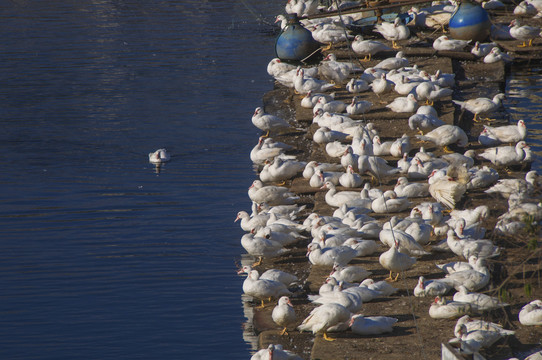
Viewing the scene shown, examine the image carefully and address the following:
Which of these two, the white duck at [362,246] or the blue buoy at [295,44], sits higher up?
the blue buoy at [295,44]

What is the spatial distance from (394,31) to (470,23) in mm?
1841

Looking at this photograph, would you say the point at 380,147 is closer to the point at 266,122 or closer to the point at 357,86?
the point at 266,122

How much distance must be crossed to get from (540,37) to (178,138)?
10.6m

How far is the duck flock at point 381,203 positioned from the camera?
8.18 m

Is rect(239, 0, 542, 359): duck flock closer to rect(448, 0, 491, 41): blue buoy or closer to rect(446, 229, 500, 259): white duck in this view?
rect(446, 229, 500, 259): white duck

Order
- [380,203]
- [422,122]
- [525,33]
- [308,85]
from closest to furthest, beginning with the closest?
1. [380,203]
2. [422,122]
3. [308,85]
4. [525,33]

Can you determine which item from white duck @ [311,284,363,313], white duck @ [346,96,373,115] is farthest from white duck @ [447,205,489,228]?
white duck @ [346,96,373,115]

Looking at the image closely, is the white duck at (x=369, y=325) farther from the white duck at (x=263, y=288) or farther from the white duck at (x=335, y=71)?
the white duck at (x=335, y=71)

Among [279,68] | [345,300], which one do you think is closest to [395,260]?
[345,300]

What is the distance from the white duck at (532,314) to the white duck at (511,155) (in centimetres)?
508

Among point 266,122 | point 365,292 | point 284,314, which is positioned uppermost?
point 266,122

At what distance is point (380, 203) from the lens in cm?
1100

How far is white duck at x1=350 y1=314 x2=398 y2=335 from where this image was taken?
796cm

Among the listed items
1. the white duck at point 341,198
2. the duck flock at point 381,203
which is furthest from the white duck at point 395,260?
the white duck at point 341,198
